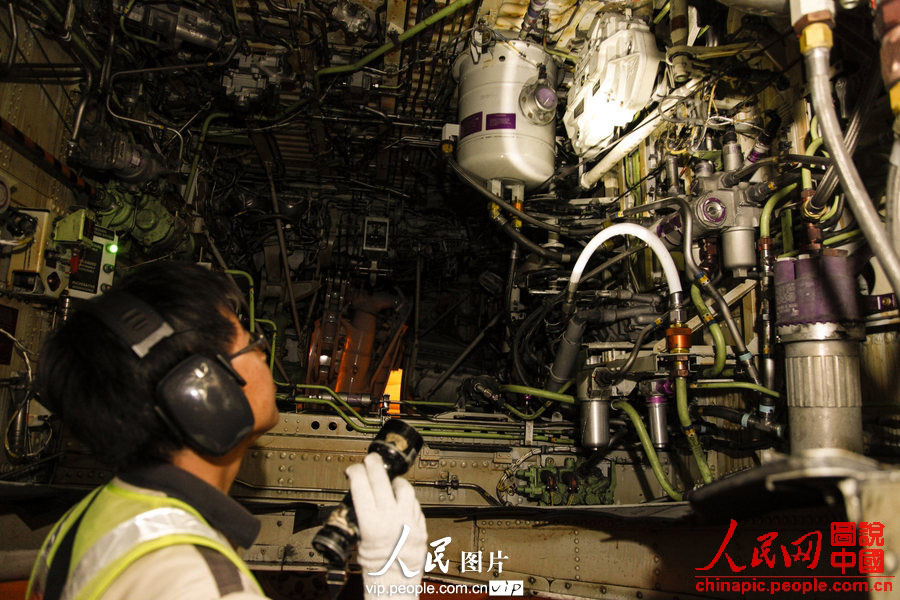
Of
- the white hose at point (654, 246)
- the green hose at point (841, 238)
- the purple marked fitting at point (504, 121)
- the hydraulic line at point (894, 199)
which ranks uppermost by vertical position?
the purple marked fitting at point (504, 121)

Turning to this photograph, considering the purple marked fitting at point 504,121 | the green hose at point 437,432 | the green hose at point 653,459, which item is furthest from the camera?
the purple marked fitting at point 504,121

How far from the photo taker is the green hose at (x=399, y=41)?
3.14 metres

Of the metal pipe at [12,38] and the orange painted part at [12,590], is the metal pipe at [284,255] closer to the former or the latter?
the metal pipe at [12,38]

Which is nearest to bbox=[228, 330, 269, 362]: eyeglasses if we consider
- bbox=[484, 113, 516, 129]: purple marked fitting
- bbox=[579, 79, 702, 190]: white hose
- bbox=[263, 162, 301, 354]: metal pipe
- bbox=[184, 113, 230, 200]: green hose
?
bbox=[579, 79, 702, 190]: white hose

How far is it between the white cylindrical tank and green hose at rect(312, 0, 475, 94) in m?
0.45

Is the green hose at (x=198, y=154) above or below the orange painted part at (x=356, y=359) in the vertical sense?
above

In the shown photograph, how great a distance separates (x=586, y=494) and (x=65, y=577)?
2624mm

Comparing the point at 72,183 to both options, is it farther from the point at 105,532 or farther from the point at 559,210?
the point at 559,210

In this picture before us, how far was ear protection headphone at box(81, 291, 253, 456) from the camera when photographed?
3.56 feet

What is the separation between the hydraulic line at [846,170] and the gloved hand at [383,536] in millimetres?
1241

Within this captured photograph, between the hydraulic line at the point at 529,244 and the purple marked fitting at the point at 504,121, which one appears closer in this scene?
the purple marked fitting at the point at 504,121

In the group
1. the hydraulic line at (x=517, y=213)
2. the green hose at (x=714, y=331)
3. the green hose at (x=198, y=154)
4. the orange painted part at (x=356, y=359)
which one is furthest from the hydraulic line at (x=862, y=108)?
the green hose at (x=198, y=154)

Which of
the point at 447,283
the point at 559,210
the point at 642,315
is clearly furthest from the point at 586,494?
the point at 447,283

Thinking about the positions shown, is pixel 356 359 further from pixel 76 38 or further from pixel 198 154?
pixel 76 38
